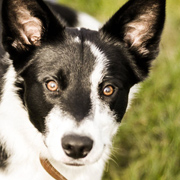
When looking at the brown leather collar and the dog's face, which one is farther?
the brown leather collar

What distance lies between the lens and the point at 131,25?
2992 millimetres

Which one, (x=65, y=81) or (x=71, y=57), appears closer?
(x=65, y=81)

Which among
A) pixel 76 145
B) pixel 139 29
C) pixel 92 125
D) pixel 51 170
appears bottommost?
pixel 51 170

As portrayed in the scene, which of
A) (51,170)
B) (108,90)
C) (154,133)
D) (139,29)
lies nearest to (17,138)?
(51,170)

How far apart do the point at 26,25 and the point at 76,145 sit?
1043mm

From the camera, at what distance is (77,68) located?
2.64m

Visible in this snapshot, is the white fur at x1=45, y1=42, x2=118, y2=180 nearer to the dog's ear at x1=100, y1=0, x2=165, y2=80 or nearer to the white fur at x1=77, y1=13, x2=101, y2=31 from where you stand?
the dog's ear at x1=100, y1=0, x2=165, y2=80

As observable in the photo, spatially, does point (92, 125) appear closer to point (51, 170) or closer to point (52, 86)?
point (52, 86)

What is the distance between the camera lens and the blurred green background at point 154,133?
378 centimetres

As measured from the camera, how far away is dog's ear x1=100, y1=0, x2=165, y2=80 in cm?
282

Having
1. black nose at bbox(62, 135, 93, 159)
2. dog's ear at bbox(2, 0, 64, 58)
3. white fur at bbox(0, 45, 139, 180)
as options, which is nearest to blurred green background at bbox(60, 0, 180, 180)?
white fur at bbox(0, 45, 139, 180)

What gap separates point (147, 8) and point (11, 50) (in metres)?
1.08

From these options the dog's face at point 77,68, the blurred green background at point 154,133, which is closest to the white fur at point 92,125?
the dog's face at point 77,68

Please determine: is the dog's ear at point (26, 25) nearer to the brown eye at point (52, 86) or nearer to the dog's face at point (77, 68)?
the dog's face at point (77, 68)
